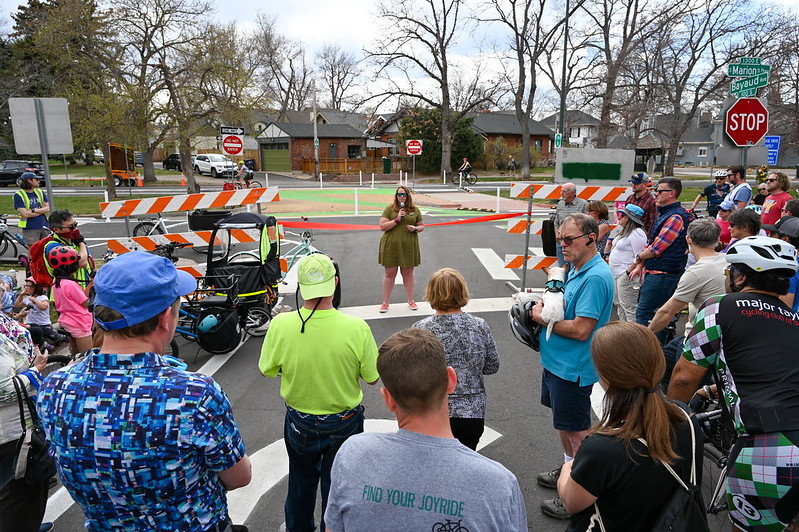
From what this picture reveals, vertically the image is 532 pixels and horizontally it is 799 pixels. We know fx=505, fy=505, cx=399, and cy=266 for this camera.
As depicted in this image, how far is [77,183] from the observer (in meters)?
35.8

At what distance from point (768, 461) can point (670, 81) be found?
42.1 m

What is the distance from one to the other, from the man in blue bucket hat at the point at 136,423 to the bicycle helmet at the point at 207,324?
4.27 metres

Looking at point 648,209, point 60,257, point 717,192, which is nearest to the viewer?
point 60,257

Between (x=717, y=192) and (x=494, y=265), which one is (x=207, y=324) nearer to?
(x=494, y=265)

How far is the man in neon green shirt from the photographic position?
2932mm

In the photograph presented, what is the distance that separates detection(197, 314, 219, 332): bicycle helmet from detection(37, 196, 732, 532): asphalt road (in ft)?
1.56

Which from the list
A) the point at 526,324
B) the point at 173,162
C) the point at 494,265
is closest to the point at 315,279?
the point at 526,324

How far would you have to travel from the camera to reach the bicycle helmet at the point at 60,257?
5.04 meters

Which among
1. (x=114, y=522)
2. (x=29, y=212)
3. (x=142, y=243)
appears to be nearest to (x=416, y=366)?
(x=114, y=522)

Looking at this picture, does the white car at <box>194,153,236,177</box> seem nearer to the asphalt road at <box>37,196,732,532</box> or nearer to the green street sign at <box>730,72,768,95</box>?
the asphalt road at <box>37,196,732,532</box>

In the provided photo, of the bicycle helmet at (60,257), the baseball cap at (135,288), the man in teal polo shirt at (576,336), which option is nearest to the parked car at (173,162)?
the bicycle helmet at (60,257)

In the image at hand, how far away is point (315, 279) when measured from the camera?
299cm

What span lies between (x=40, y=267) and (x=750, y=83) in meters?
9.79

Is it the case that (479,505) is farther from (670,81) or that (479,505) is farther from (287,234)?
(670,81)
